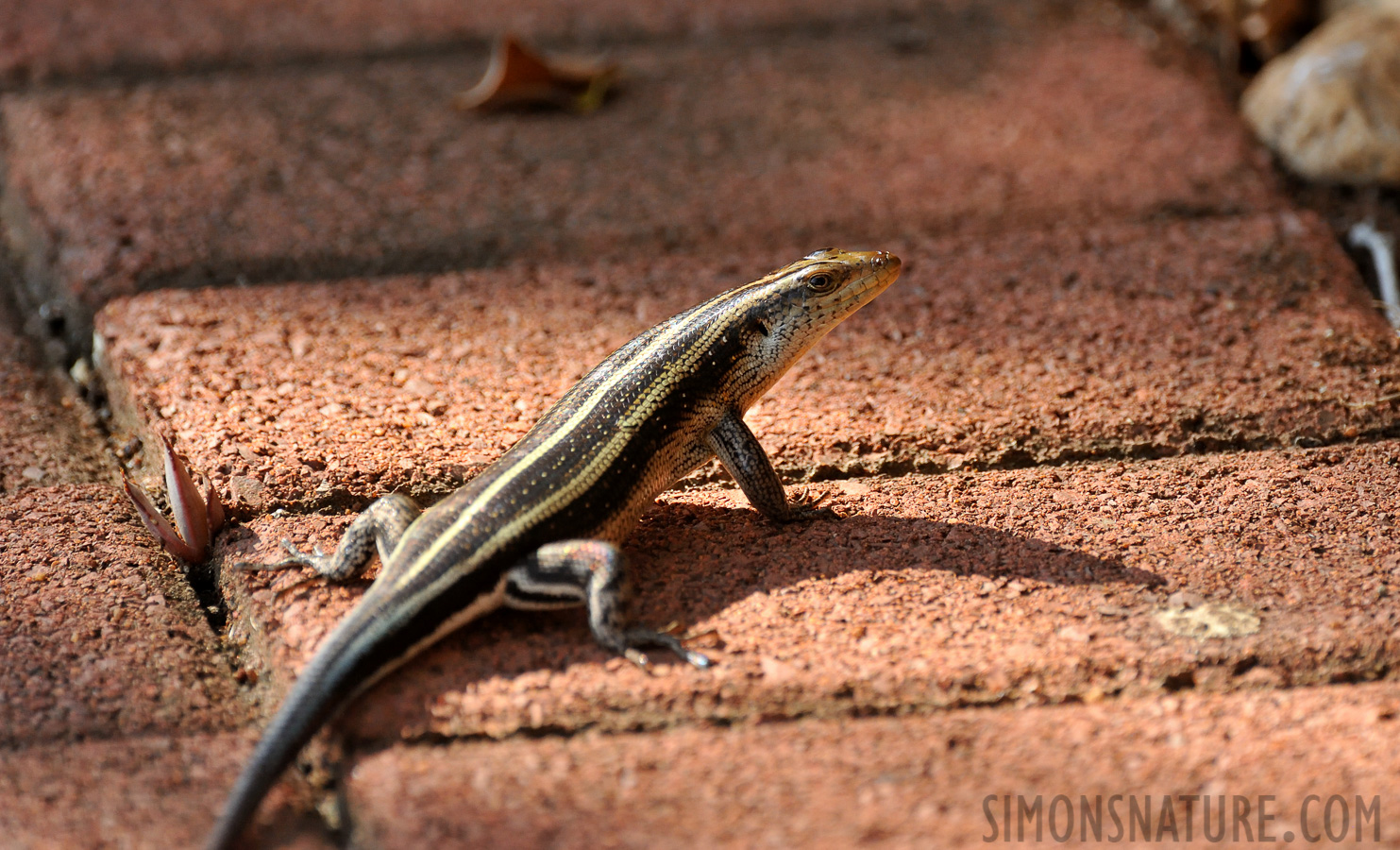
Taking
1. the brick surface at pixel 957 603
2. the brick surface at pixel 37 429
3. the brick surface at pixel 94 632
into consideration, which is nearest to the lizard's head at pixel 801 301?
the brick surface at pixel 957 603

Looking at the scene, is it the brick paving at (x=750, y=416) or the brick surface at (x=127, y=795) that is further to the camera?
the brick paving at (x=750, y=416)

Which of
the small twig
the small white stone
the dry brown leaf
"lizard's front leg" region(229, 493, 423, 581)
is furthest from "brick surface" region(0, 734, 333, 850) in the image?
the small white stone

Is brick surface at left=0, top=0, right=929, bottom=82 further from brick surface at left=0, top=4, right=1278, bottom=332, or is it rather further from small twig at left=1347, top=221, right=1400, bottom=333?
small twig at left=1347, top=221, right=1400, bottom=333

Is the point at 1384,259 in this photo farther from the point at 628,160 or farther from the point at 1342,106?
the point at 628,160

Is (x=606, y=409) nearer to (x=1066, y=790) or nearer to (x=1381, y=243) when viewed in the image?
(x=1066, y=790)

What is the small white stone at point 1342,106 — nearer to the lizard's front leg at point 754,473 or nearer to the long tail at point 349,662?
the lizard's front leg at point 754,473

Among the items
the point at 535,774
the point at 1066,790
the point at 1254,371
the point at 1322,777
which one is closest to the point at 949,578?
the point at 1066,790

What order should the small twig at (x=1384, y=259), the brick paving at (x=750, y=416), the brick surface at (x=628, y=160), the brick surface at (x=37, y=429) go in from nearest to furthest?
the brick paving at (x=750, y=416) → the brick surface at (x=37, y=429) → the small twig at (x=1384, y=259) → the brick surface at (x=628, y=160)
